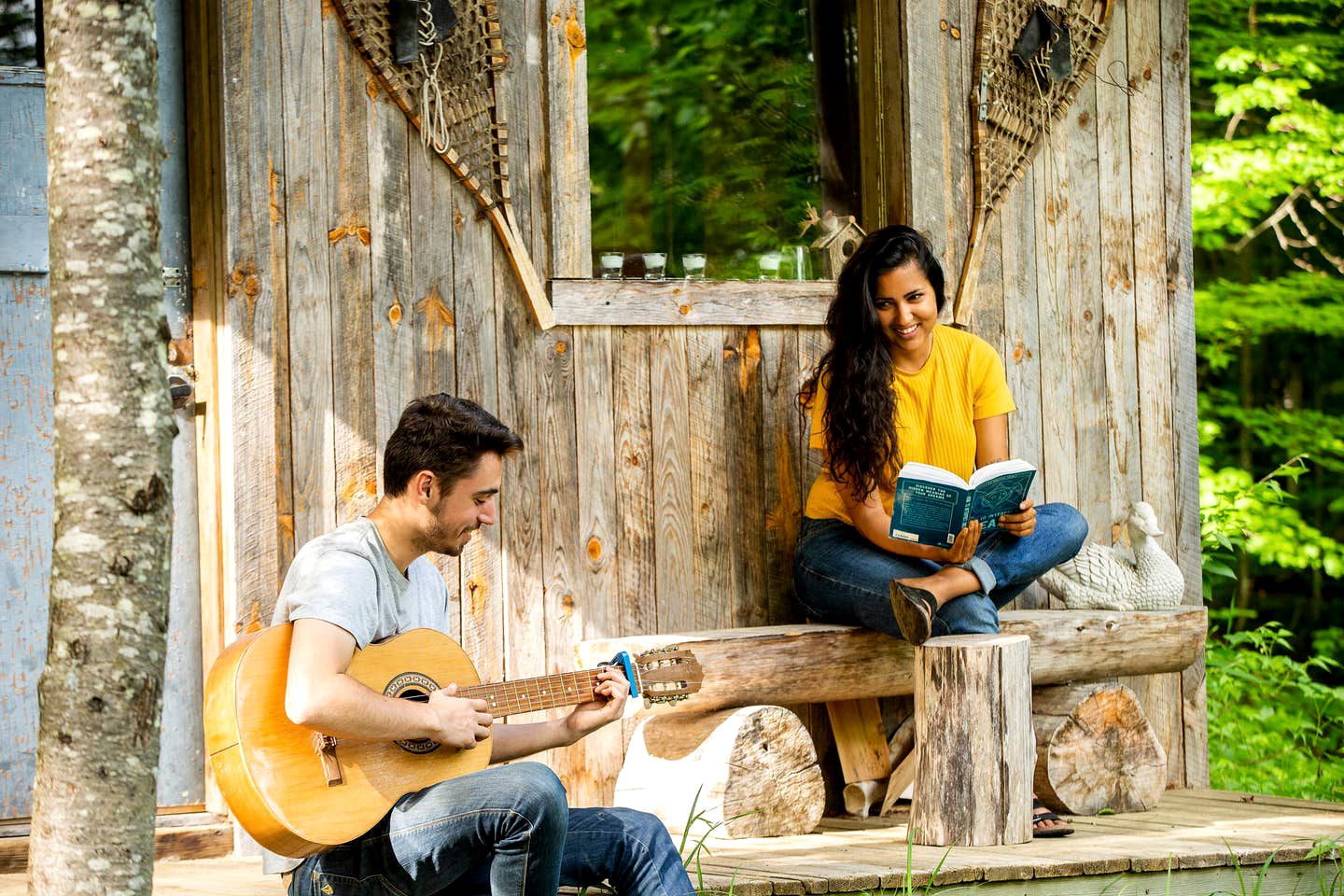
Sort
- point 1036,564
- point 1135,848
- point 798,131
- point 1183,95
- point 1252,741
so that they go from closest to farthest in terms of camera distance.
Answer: point 1135,848 → point 1036,564 → point 798,131 → point 1183,95 → point 1252,741

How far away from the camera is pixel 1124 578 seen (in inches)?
179

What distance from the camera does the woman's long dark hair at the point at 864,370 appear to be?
400cm

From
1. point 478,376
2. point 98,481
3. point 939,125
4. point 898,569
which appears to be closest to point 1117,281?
point 939,125

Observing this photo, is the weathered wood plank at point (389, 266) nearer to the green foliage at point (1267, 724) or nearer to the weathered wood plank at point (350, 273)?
the weathered wood plank at point (350, 273)

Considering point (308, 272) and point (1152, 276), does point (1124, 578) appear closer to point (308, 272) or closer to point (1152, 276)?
point (1152, 276)

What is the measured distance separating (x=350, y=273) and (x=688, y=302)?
99 cm

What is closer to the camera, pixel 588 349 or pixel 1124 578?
pixel 588 349

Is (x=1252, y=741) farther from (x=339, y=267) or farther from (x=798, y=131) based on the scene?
(x=339, y=267)

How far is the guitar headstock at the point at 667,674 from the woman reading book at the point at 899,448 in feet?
2.35

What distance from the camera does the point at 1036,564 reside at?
4.14 metres

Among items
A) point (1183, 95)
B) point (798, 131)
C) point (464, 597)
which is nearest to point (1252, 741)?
point (1183, 95)

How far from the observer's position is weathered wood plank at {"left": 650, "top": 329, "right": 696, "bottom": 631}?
4266 millimetres

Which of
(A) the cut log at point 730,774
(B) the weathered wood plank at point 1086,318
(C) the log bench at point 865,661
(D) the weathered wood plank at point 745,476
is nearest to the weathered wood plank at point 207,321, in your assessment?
(C) the log bench at point 865,661

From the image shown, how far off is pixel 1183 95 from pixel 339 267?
9.64 feet
